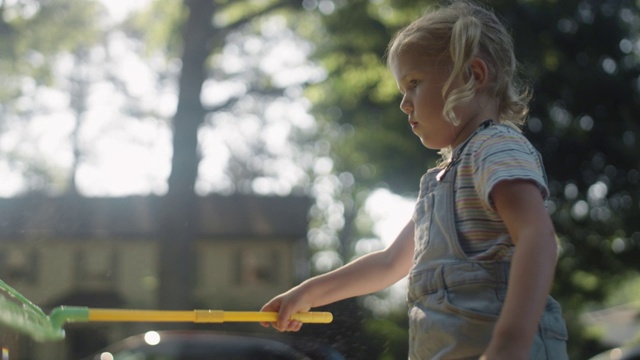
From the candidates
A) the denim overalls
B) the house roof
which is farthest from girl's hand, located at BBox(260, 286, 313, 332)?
the house roof

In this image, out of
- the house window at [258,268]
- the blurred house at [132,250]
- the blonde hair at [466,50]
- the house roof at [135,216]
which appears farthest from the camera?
the house window at [258,268]

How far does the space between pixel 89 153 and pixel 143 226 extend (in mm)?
2667

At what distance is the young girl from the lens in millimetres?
1605

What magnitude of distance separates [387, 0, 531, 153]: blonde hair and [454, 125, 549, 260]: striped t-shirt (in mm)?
123

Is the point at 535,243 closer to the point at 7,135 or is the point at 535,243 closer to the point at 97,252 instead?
the point at 7,135

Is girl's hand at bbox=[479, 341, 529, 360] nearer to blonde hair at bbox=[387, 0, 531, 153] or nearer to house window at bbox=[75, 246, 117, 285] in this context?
blonde hair at bbox=[387, 0, 531, 153]

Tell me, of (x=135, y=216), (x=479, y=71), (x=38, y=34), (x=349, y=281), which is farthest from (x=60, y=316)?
(x=135, y=216)

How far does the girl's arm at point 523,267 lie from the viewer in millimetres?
1540

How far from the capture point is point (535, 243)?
63.2 inches

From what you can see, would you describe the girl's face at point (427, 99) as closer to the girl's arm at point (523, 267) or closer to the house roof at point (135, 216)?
the girl's arm at point (523, 267)

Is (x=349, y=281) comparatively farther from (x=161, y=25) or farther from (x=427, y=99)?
(x=161, y=25)

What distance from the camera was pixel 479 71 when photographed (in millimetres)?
1936

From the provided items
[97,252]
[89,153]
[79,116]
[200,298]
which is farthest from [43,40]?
[97,252]

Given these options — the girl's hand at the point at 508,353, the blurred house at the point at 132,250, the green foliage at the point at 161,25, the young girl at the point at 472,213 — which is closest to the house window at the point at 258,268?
the blurred house at the point at 132,250
